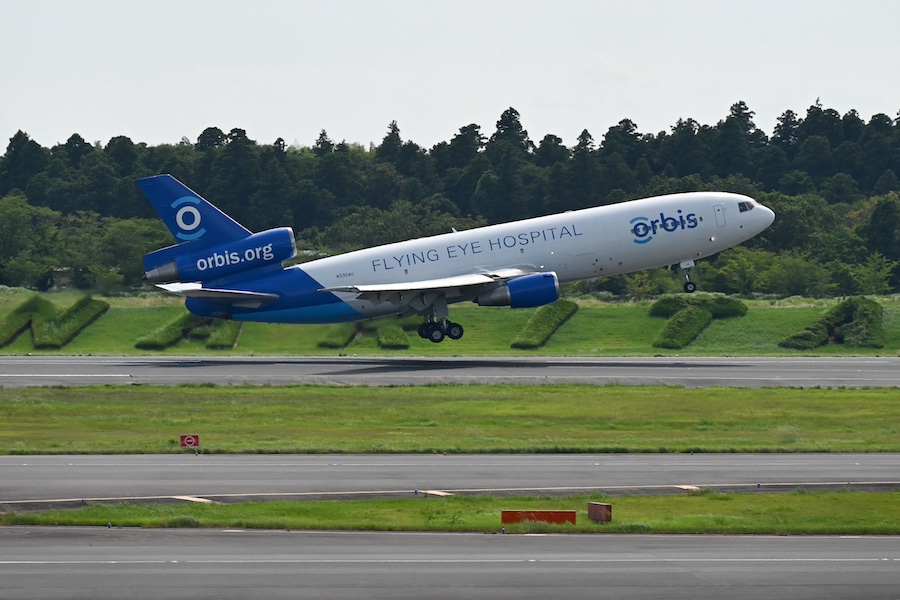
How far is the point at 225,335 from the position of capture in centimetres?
6719

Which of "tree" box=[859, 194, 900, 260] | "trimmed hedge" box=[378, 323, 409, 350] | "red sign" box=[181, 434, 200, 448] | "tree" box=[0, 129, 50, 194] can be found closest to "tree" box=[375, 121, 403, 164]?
"tree" box=[0, 129, 50, 194]

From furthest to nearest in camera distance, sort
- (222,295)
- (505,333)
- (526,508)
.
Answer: (505,333) < (222,295) < (526,508)

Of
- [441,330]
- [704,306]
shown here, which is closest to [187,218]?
[441,330]

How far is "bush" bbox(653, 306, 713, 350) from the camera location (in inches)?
2772

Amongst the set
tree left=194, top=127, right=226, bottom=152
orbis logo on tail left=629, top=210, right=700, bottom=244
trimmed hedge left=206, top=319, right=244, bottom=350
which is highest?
tree left=194, top=127, right=226, bottom=152

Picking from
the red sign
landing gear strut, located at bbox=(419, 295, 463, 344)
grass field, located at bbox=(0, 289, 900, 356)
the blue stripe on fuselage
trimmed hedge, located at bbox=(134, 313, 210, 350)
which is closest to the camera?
the red sign

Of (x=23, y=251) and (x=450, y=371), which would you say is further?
(x=23, y=251)

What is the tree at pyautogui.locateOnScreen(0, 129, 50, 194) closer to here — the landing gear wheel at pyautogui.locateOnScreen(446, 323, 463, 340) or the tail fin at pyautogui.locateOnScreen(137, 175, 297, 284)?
the tail fin at pyautogui.locateOnScreen(137, 175, 297, 284)

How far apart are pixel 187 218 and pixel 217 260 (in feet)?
8.22

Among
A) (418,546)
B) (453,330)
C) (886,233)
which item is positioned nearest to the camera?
(418,546)

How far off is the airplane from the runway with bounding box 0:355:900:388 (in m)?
2.87

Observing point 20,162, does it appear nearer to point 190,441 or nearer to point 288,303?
point 288,303

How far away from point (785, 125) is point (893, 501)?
16381 cm

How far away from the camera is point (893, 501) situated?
25.3 meters
